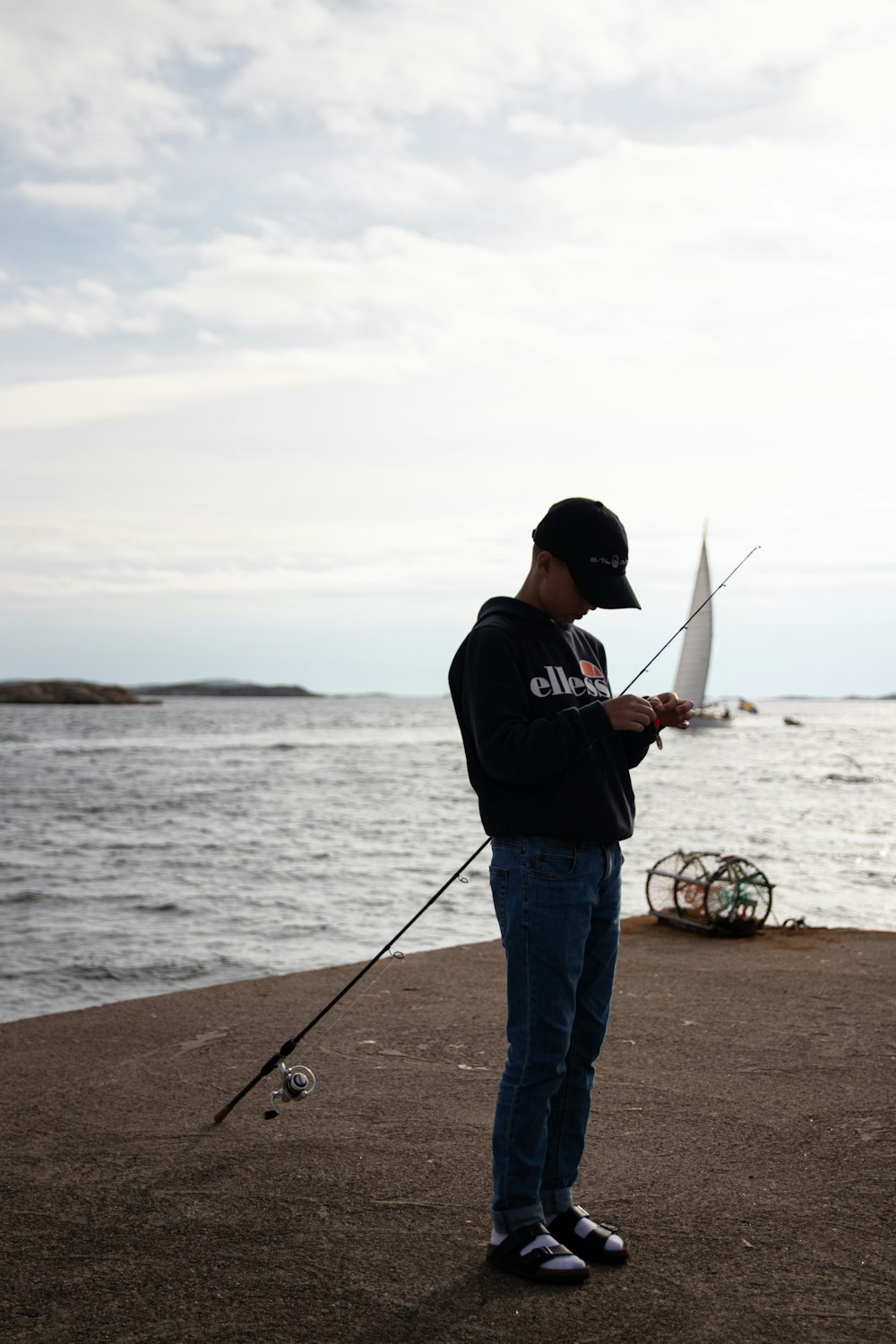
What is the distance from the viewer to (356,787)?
29.5 m

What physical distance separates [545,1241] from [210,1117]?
1747 millimetres

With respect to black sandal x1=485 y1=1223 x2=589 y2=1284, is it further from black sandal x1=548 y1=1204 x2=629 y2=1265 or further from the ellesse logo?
the ellesse logo

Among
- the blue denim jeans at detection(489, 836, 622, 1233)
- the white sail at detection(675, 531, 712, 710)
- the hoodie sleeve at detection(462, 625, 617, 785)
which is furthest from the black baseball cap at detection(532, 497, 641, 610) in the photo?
the white sail at detection(675, 531, 712, 710)

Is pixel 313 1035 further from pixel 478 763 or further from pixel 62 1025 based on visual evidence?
pixel 478 763

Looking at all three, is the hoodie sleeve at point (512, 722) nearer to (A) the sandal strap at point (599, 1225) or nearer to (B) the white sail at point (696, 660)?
(A) the sandal strap at point (599, 1225)

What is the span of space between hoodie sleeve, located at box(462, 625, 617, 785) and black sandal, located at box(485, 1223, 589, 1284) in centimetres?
123

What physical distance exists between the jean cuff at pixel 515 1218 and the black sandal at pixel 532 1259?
1 centimetres

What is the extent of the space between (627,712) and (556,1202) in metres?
1.43

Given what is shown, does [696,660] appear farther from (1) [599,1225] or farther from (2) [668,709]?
(1) [599,1225]

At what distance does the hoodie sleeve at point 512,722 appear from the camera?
9.78 feet

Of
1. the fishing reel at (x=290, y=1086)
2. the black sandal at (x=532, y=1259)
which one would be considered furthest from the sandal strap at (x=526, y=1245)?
the fishing reel at (x=290, y=1086)

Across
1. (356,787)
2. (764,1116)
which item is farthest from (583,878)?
(356,787)

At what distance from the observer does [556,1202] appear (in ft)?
10.7

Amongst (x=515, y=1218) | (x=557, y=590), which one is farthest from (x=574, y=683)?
(x=515, y=1218)
